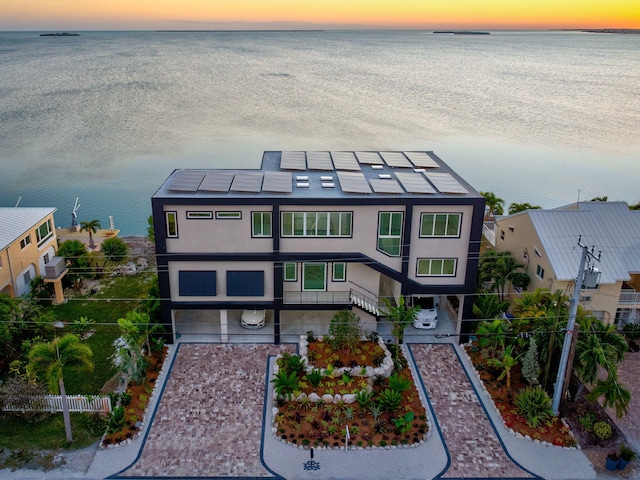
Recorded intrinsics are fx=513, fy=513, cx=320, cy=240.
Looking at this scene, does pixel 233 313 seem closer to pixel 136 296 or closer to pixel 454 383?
pixel 136 296

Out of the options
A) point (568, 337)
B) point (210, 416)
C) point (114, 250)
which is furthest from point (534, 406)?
point (114, 250)

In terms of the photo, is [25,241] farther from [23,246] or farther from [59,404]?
[59,404]

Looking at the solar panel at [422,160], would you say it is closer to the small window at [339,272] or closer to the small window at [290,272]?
the small window at [339,272]

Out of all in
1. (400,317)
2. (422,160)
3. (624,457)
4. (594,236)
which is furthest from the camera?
(422,160)

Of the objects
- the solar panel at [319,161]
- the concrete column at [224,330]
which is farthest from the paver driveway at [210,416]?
the solar panel at [319,161]

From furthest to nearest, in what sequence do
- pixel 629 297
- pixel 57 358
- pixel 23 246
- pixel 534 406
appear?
pixel 23 246
pixel 629 297
pixel 534 406
pixel 57 358

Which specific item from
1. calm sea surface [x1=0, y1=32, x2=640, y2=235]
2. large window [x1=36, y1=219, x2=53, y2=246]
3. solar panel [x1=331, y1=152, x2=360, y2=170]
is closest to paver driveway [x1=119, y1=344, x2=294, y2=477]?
solar panel [x1=331, y1=152, x2=360, y2=170]

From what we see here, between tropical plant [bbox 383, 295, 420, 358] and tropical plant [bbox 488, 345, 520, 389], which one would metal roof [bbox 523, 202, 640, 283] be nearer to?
tropical plant [bbox 488, 345, 520, 389]
